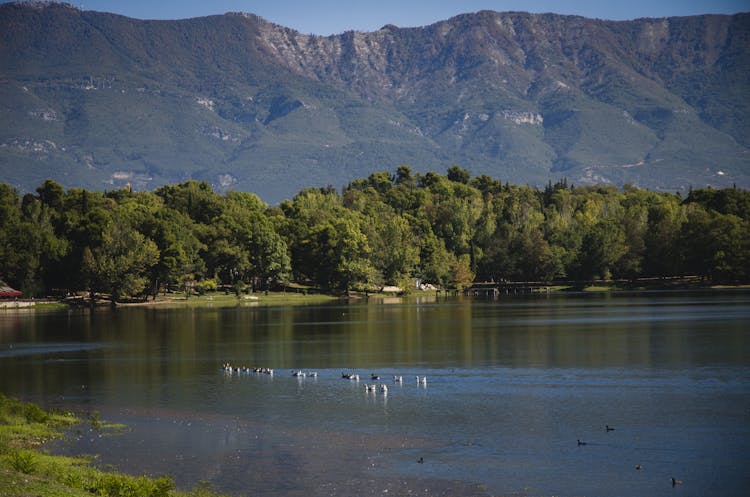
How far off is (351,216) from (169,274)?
45.8 metres

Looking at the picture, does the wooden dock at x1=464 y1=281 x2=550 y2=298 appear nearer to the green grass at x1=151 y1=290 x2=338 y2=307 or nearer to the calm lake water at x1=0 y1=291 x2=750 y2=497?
the green grass at x1=151 y1=290 x2=338 y2=307

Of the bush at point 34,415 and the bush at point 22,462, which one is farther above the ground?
the bush at point 22,462

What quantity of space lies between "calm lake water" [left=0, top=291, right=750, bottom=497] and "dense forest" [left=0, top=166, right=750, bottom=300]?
4483cm

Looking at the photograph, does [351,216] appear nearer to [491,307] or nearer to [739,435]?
[491,307]

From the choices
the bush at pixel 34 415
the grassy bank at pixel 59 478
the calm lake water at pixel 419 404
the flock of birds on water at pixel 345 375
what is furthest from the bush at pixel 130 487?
the flock of birds on water at pixel 345 375

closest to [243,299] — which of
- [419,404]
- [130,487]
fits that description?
[419,404]

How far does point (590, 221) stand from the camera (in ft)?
648

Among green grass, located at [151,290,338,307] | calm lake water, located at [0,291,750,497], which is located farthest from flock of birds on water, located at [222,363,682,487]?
green grass, located at [151,290,338,307]

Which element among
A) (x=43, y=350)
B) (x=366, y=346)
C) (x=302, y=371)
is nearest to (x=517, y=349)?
(x=366, y=346)

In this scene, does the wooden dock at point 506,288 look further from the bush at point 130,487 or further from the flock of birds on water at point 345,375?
the bush at point 130,487

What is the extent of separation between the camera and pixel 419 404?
149ft

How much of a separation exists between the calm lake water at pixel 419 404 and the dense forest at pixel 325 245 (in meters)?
44.8

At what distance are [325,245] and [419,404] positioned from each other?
11164cm

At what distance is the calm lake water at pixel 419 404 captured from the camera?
3155cm
